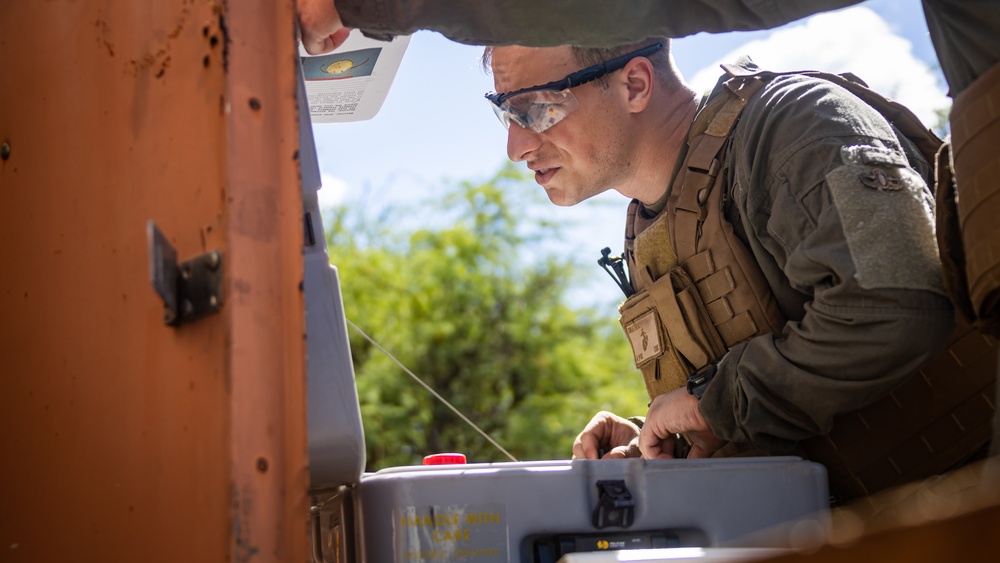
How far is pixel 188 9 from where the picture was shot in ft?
4.72

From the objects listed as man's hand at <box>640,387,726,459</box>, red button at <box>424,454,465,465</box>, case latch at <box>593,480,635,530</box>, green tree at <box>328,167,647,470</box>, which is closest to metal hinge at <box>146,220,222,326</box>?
red button at <box>424,454,465,465</box>

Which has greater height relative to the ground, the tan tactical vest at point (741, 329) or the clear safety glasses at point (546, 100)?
the clear safety glasses at point (546, 100)

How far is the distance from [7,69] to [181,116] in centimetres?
57

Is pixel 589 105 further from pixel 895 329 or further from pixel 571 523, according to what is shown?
pixel 571 523

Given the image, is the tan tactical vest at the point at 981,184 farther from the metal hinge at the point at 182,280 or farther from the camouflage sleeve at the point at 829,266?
the metal hinge at the point at 182,280

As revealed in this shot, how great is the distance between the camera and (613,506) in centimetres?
177

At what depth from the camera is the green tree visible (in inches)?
376

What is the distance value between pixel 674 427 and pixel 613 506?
2.46 ft

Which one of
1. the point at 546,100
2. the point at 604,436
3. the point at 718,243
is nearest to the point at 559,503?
the point at 718,243

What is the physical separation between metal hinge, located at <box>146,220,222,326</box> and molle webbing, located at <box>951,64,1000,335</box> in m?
1.07

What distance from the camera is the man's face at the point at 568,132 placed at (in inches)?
119

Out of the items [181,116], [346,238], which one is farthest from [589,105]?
[346,238]

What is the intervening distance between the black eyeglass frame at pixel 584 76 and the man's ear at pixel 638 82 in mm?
20

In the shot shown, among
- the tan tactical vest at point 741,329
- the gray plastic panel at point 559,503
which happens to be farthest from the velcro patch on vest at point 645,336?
the gray plastic panel at point 559,503
